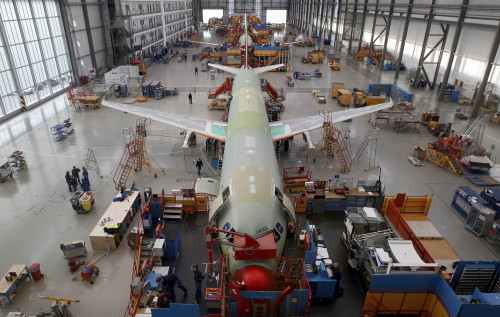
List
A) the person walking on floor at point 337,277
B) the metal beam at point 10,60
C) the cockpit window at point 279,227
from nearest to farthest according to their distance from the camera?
the cockpit window at point 279,227, the person walking on floor at point 337,277, the metal beam at point 10,60

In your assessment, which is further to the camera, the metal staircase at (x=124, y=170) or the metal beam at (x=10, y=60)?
the metal beam at (x=10, y=60)

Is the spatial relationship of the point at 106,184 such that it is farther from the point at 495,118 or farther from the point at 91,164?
the point at 495,118

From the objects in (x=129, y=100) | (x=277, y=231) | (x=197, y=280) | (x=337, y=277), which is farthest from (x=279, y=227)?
(x=129, y=100)

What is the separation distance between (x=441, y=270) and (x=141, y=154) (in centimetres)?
2211

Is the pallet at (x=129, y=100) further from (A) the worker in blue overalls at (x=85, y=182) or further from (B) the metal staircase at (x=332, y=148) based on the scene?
(B) the metal staircase at (x=332, y=148)

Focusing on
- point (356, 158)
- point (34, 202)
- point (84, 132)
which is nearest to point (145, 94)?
point (84, 132)

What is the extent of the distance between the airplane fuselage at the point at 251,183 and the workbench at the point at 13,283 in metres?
10.2

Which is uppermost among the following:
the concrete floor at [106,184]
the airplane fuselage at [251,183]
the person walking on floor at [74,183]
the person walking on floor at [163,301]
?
the airplane fuselage at [251,183]

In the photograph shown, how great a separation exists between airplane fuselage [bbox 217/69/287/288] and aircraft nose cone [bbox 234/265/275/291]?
0.20 meters

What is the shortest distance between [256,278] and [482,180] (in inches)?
907

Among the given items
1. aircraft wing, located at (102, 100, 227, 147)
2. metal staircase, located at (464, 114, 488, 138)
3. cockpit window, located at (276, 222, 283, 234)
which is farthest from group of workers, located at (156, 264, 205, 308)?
metal staircase, located at (464, 114, 488, 138)

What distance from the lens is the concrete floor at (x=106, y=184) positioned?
16.0 meters

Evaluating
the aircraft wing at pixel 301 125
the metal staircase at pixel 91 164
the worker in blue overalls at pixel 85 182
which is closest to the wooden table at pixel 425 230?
the aircraft wing at pixel 301 125

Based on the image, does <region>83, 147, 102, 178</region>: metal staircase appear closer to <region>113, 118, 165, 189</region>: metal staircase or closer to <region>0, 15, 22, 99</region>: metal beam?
<region>113, 118, 165, 189</region>: metal staircase
